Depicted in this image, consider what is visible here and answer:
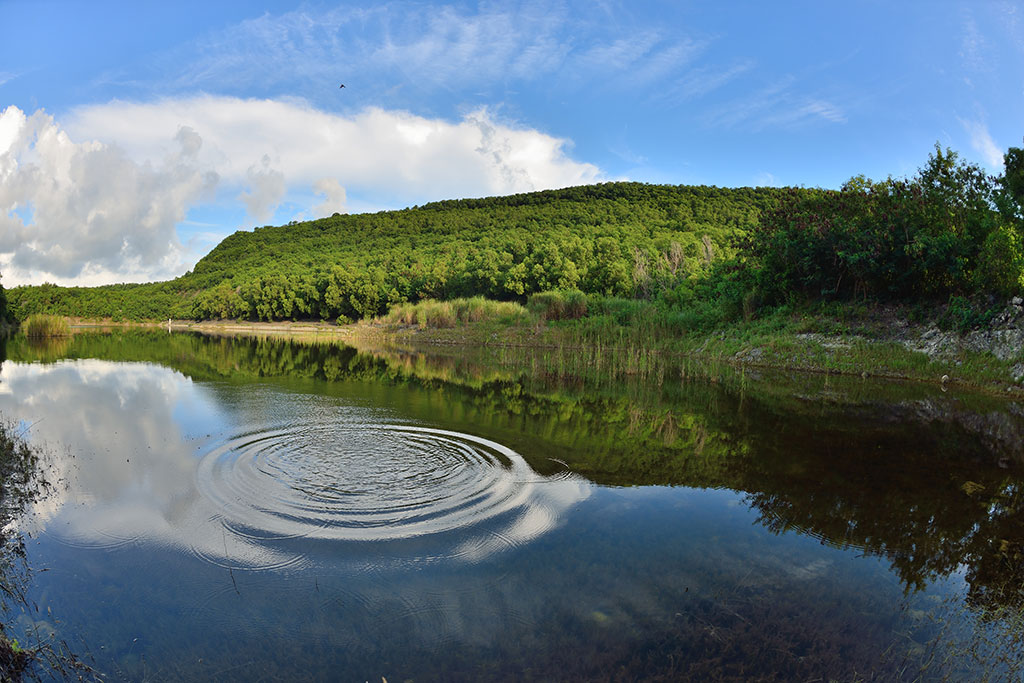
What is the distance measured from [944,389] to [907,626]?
15461 mm

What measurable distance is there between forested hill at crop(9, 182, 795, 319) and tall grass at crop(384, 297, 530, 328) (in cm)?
1187

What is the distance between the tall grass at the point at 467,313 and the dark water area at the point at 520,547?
91.0 feet

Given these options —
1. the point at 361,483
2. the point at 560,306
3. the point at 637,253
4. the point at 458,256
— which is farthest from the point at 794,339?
the point at 458,256

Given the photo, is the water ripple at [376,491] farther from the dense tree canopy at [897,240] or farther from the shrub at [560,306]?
the shrub at [560,306]

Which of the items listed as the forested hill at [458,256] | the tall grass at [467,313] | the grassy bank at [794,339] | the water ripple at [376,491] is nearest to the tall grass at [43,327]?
the tall grass at [467,313]

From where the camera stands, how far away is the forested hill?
5531cm

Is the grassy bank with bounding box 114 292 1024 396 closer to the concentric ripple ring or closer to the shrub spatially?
the shrub

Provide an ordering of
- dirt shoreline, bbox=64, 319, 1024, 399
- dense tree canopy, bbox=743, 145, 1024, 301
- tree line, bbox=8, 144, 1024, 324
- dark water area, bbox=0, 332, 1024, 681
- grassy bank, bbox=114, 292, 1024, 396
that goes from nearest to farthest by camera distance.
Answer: dark water area, bbox=0, 332, 1024, 681 → dirt shoreline, bbox=64, 319, 1024, 399 → grassy bank, bbox=114, 292, 1024, 396 → dense tree canopy, bbox=743, 145, 1024, 301 → tree line, bbox=8, 144, 1024, 324

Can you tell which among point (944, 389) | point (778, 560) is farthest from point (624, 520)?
point (944, 389)

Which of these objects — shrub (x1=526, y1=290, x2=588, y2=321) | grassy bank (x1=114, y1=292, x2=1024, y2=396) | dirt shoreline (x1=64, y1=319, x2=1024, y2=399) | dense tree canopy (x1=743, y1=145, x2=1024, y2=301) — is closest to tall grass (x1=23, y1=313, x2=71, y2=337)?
grassy bank (x1=114, y1=292, x2=1024, y2=396)

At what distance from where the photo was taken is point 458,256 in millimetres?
74250

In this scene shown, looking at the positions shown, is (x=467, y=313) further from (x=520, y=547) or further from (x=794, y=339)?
(x=520, y=547)

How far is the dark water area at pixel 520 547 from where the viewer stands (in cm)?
372

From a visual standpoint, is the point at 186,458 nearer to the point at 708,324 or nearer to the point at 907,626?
the point at 907,626
